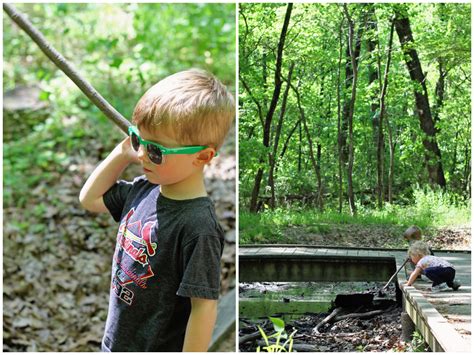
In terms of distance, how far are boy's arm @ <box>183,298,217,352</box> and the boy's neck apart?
0.23m

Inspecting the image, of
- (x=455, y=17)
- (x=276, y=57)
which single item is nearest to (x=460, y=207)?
(x=455, y=17)

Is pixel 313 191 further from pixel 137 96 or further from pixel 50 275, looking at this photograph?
pixel 137 96

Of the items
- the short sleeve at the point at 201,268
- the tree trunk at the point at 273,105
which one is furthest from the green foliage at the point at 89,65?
the short sleeve at the point at 201,268

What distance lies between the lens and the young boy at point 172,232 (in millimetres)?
1398

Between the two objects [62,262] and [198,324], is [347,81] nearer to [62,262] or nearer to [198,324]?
[198,324]

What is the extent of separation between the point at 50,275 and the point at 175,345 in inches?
108

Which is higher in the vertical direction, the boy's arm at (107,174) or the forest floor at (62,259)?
the boy's arm at (107,174)

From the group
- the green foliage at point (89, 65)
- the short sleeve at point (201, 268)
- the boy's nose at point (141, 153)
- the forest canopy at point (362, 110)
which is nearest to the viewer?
the short sleeve at point (201, 268)

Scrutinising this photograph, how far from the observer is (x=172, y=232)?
144cm

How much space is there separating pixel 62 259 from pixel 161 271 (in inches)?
112

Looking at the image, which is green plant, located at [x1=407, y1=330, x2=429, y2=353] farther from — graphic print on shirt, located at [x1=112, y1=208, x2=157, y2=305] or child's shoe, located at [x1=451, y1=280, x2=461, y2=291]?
graphic print on shirt, located at [x1=112, y1=208, x2=157, y2=305]

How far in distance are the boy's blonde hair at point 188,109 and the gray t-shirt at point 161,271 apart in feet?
0.48

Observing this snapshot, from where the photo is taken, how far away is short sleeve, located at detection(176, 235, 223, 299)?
1370 millimetres

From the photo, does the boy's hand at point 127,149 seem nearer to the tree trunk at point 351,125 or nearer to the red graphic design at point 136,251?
the red graphic design at point 136,251
